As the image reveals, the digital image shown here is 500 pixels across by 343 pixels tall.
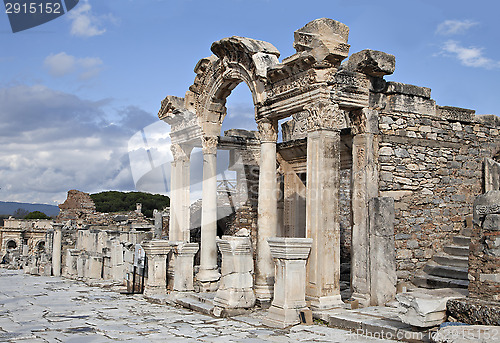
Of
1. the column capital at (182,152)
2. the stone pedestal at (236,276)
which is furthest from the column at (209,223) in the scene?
the stone pedestal at (236,276)

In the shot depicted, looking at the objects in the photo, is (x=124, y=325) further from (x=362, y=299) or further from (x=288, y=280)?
(x=362, y=299)

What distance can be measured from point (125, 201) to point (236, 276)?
186 ft

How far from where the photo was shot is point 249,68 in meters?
11.1

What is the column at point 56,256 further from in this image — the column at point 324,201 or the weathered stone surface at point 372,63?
the weathered stone surface at point 372,63

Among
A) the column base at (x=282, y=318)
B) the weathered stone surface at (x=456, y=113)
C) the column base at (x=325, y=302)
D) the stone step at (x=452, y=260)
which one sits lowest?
the column base at (x=282, y=318)

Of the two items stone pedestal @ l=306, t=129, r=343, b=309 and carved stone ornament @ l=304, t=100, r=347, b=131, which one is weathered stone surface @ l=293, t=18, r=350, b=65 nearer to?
carved stone ornament @ l=304, t=100, r=347, b=131

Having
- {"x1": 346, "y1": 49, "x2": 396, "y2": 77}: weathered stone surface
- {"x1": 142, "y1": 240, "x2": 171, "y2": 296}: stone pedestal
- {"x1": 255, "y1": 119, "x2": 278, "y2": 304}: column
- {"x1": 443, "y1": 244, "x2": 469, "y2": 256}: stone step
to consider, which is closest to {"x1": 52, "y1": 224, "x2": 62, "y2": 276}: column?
{"x1": 142, "y1": 240, "x2": 171, "y2": 296}: stone pedestal

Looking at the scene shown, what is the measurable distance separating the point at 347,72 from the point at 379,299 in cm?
446

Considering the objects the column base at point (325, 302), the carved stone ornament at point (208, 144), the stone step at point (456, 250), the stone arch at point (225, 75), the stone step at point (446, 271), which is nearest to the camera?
the column base at point (325, 302)

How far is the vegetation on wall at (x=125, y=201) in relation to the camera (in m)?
61.6

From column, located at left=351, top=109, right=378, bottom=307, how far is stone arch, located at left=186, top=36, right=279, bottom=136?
7.60ft

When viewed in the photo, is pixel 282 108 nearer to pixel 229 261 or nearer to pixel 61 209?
pixel 229 261

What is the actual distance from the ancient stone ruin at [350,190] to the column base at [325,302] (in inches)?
1.0

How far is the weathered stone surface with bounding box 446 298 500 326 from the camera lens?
6.17 meters
